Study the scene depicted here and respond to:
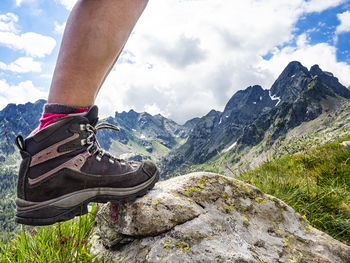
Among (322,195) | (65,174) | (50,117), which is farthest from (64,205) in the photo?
(322,195)

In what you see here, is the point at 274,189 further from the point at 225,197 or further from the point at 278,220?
the point at 225,197

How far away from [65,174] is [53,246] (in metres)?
0.99

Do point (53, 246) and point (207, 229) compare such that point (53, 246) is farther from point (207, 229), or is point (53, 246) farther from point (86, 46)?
point (86, 46)

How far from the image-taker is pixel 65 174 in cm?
228

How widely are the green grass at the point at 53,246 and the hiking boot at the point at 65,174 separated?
0.33 metres

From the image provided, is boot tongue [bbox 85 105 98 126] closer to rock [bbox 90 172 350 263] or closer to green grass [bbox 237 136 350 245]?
rock [bbox 90 172 350 263]

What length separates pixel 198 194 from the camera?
9.37 ft

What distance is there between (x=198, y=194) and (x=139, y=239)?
88 centimetres

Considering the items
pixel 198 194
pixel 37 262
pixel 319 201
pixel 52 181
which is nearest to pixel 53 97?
pixel 52 181

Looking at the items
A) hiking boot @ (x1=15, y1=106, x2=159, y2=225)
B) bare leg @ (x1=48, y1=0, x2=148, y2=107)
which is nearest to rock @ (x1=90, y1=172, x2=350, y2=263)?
hiking boot @ (x1=15, y1=106, x2=159, y2=225)

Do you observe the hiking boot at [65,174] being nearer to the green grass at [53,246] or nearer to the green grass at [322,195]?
the green grass at [53,246]

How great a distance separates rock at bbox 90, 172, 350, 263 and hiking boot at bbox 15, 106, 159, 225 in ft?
1.23

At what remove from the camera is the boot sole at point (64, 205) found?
6.97 feet

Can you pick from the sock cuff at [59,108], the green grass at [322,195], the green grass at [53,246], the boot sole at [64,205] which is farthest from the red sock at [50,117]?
the green grass at [322,195]
